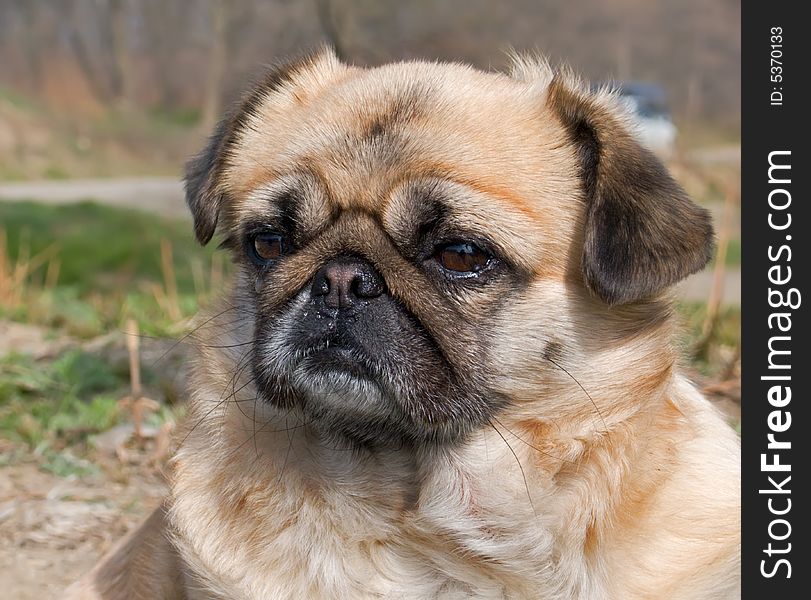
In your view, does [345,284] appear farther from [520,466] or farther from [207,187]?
[207,187]

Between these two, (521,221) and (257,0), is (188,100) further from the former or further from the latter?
(521,221)

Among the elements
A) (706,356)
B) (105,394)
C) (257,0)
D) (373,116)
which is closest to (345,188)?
(373,116)

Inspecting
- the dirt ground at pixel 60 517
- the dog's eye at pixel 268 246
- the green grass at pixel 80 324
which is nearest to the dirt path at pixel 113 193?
the green grass at pixel 80 324

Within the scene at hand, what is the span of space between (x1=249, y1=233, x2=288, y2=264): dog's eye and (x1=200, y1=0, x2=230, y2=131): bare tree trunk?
20.2 meters

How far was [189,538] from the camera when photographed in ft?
10.0

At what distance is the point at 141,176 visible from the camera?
70.8ft

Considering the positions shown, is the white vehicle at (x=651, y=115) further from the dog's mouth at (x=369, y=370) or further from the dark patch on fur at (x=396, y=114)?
the dog's mouth at (x=369, y=370)

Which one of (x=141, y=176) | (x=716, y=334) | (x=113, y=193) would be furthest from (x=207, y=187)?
(x=141, y=176)

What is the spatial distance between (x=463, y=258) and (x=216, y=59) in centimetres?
2150

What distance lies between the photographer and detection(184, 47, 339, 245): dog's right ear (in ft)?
11.3

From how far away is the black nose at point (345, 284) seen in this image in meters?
2.83

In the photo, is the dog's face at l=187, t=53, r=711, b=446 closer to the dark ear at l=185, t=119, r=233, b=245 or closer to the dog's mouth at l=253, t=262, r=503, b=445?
the dog's mouth at l=253, t=262, r=503, b=445

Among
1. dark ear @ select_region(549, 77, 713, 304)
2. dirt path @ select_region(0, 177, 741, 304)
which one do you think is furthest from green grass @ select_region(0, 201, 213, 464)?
dirt path @ select_region(0, 177, 741, 304)
